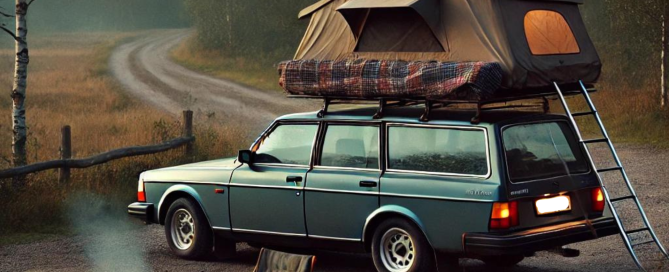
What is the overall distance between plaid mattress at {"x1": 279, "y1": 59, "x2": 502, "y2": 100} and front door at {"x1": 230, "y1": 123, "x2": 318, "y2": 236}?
416 mm

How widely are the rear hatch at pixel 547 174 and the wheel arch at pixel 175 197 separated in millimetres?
3328

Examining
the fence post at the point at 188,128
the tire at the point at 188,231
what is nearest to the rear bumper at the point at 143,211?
the tire at the point at 188,231

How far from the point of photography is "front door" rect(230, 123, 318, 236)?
10.0 m

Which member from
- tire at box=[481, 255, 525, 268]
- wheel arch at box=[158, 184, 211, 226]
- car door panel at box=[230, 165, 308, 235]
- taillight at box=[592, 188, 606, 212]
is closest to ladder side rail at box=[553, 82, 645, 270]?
taillight at box=[592, 188, 606, 212]

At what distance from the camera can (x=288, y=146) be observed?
10.4 meters

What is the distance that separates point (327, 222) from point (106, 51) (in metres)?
54.1

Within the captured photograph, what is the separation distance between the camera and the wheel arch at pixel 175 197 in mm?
10789

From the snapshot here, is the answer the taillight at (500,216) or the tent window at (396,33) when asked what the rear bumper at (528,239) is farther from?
the tent window at (396,33)

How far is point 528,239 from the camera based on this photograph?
28.1ft

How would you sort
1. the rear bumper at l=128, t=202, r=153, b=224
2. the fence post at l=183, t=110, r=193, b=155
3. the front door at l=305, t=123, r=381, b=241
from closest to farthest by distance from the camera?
1. the front door at l=305, t=123, r=381, b=241
2. the rear bumper at l=128, t=202, r=153, b=224
3. the fence post at l=183, t=110, r=193, b=155

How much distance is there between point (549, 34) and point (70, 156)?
26.0ft

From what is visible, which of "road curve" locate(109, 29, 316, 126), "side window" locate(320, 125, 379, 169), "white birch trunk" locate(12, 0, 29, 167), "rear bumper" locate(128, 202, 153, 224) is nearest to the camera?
"side window" locate(320, 125, 379, 169)

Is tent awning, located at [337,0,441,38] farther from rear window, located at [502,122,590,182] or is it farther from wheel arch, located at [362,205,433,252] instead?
wheel arch, located at [362,205,433,252]

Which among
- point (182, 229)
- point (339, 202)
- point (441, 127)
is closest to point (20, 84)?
point (182, 229)
